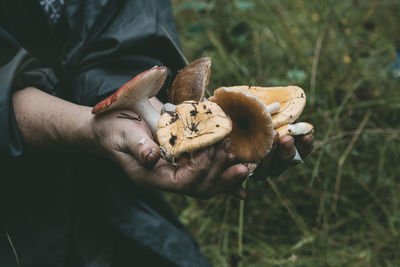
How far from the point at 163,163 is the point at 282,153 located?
0.41 meters

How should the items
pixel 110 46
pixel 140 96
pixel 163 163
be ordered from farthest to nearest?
pixel 110 46 → pixel 140 96 → pixel 163 163

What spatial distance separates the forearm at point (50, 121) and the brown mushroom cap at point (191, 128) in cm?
28

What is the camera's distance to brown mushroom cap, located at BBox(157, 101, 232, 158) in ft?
2.94

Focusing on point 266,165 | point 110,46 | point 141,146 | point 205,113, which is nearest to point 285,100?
point 266,165

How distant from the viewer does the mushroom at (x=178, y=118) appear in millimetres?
905

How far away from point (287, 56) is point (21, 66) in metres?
2.13

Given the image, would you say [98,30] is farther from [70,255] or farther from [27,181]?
[70,255]

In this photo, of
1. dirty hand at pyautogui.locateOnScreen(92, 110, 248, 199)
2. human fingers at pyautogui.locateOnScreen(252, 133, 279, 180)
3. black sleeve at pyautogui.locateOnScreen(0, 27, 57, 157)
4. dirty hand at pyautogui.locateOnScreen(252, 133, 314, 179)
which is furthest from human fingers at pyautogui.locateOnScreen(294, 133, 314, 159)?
black sleeve at pyautogui.locateOnScreen(0, 27, 57, 157)

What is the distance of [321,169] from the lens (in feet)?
6.24

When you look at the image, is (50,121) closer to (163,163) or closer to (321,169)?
(163,163)

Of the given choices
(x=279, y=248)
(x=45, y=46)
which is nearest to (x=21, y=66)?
(x=45, y=46)

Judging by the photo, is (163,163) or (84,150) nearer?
(163,163)

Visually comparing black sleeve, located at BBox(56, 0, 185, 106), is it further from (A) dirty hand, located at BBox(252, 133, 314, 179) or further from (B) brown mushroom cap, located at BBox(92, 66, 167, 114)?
(A) dirty hand, located at BBox(252, 133, 314, 179)

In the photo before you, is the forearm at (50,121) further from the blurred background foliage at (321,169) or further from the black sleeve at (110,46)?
the blurred background foliage at (321,169)
